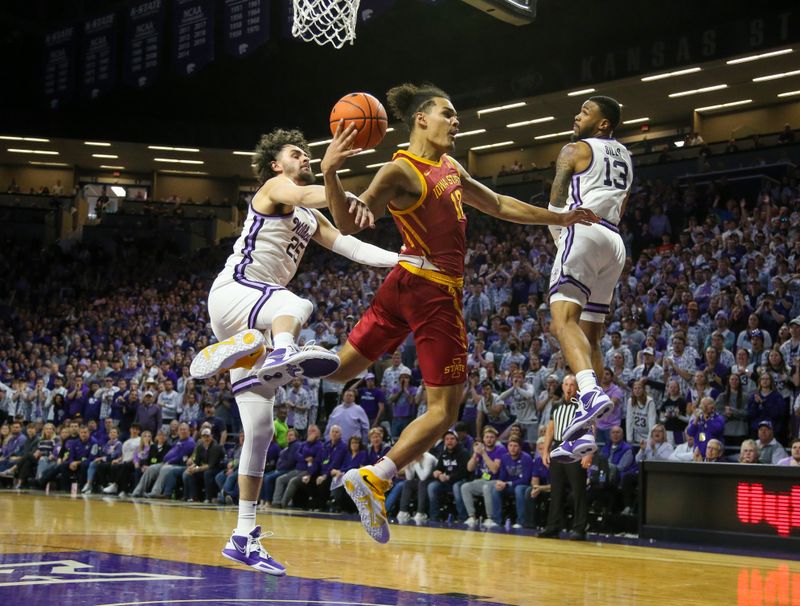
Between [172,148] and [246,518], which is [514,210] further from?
[172,148]

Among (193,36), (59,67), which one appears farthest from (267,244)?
(59,67)

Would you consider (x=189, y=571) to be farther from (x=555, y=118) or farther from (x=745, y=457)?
(x=555, y=118)

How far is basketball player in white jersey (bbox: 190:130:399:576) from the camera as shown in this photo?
5500mm

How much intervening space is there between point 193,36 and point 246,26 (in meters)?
1.96

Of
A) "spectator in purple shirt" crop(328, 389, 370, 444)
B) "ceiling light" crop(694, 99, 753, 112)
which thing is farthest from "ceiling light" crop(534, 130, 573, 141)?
"spectator in purple shirt" crop(328, 389, 370, 444)

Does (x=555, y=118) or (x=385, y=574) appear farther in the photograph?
(x=555, y=118)

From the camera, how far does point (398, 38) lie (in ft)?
91.9

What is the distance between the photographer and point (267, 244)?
612 centimetres

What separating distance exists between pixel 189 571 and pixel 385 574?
142cm

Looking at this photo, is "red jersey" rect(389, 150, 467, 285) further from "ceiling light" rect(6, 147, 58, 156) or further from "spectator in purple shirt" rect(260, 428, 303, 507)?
"ceiling light" rect(6, 147, 58, 156)

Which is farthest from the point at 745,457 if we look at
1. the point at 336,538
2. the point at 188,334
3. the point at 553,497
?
the point at 188,334

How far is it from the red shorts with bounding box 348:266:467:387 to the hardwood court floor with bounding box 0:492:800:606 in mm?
1382

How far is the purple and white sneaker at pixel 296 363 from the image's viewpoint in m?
5.34

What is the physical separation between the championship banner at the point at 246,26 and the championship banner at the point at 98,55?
4.85 metres
